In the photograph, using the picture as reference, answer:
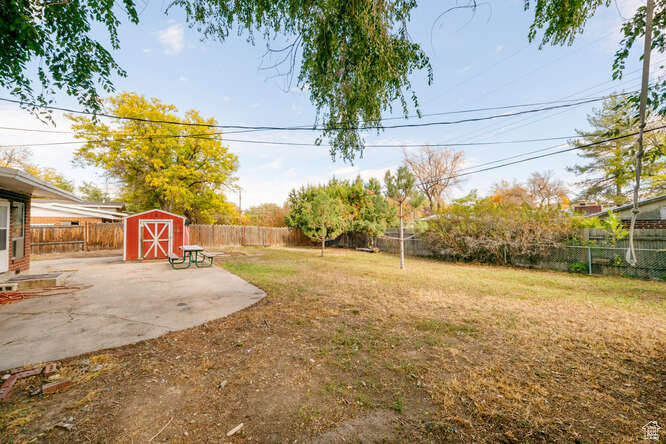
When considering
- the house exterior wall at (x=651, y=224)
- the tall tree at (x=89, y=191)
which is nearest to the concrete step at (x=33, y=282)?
the house exterior wall at (x=651, y=224)

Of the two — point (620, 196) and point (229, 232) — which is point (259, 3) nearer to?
point (229, 232)

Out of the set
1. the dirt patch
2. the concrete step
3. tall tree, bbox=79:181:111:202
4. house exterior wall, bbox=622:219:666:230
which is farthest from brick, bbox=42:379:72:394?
tall tree, bbox=79:181:111:202

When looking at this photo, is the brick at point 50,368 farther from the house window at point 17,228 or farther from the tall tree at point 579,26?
the house window at point 17,228

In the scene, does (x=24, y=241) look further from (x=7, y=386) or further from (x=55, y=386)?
(x=55, y=386)

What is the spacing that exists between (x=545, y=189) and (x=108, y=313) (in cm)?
3436

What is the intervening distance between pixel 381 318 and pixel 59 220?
26884 millimetres

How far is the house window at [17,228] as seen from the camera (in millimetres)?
7238

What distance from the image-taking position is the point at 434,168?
26.6 metres

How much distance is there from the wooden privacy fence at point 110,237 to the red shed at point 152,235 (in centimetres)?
647

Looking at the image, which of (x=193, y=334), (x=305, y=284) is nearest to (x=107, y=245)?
(x=305, y=284)

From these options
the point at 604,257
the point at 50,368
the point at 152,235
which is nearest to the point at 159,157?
the point at 152,235

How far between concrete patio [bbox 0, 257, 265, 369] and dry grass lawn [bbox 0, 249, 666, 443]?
19.4 inches

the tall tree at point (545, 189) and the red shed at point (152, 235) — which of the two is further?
the tall tree at point (545, 189)

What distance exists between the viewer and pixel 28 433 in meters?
1.82
